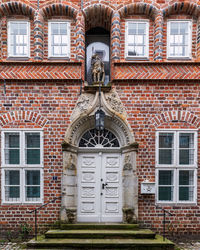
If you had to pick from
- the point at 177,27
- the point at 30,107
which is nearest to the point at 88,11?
the point at 177,27

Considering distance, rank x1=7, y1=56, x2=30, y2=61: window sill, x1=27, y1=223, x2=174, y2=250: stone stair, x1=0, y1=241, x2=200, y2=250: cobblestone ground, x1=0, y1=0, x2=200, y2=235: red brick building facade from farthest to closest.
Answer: x1=7, y1=56, x2=30, y2=61: window sill < x1=0, y1=0, x2=200, y2=235: red brick building facade < x1=0, y1=241, x2=200, y2=250: cobblestone ground < x1=27, y1=223, x2=174, y2=250: stone stair

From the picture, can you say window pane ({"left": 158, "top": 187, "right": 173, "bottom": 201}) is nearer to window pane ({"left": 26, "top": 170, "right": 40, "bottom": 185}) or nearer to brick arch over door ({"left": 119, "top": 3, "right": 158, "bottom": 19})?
window pane ({"left": 26, "top": 170, "right": 40, "bottom": 185})

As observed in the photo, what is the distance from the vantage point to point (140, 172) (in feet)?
19.3

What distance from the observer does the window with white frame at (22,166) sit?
582cm

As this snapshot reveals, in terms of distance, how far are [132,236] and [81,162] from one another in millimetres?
2529

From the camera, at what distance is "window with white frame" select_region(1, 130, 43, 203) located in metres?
5.82

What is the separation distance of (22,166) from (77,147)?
1.76 m

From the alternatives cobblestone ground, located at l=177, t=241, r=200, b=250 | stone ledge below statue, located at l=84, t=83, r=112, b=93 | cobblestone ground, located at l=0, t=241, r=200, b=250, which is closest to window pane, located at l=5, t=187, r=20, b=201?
cobblestone ground, located at l=0, t=241, r=200, b=250

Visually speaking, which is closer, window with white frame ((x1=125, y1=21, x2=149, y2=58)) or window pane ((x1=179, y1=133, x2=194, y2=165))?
window pane ((x1=179, y1=133, x2=194, y2=165))

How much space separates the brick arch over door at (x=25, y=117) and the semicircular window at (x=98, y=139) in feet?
4.42

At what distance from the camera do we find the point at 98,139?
6.23m

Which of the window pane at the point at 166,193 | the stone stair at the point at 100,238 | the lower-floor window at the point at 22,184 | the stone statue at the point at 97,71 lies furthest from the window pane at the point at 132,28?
the stone stair at the point at 100,238

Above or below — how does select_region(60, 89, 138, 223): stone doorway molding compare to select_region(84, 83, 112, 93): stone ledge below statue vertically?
below

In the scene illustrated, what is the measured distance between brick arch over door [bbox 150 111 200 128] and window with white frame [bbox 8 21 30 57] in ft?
15.3
